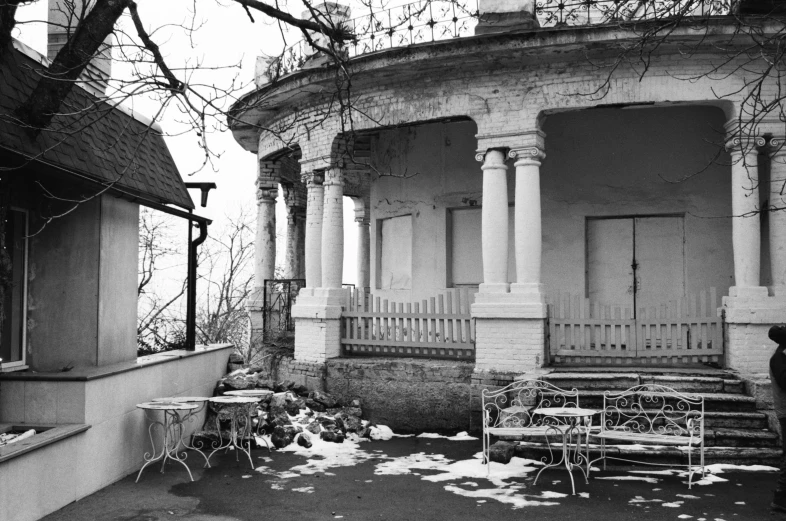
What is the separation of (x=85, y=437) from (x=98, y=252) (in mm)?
2537

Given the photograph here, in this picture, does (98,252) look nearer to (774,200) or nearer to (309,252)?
(309,252)

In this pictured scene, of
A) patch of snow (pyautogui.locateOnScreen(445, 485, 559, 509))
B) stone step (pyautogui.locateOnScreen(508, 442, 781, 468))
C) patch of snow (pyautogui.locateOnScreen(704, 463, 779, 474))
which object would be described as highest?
stone step (pyautogui.locateOnScreen(508, 442, 781, 468))

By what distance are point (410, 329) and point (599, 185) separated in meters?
4.37

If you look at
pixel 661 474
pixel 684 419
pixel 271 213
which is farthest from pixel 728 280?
pixel 271 213

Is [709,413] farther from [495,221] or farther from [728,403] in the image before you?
[495,221]

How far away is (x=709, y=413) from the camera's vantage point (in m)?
9.16

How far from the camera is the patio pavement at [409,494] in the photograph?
687cm

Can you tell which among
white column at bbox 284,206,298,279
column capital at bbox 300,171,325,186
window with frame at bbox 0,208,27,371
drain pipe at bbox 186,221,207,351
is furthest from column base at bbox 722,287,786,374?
white column at bbox 284,206,298,279

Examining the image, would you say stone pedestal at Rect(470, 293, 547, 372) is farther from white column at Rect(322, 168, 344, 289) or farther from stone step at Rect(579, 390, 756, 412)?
white column at Rect(322, 168, 344, 289)

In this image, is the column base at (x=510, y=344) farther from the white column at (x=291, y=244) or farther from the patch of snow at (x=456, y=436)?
the white column at (x=291, y=244)

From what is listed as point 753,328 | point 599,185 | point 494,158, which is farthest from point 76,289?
point 599,185

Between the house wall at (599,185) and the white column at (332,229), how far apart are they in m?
2.23

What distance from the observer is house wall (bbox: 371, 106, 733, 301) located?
1298 centimetres

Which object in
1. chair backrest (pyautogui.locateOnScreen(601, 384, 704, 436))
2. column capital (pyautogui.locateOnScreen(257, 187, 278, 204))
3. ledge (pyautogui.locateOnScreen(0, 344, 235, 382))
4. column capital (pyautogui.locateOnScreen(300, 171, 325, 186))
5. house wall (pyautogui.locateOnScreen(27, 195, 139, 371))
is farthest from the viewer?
column capital (pyautogui.locateOnScreen(257, 187, 278, 204))
